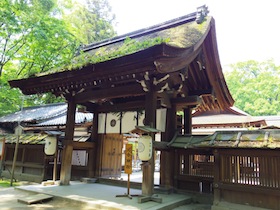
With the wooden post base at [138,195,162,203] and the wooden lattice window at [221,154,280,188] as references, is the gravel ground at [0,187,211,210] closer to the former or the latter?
the wooden post base at [138,195,162,203]

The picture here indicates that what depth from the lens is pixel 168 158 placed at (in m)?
7.26

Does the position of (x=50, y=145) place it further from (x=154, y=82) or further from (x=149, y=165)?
(x=154, y=82)

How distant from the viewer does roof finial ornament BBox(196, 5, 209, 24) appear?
6.98m

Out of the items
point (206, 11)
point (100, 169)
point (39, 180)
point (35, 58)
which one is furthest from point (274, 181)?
point (35, 58)

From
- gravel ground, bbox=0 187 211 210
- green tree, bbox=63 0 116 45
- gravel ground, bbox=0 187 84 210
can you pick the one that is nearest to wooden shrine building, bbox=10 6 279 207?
gravel ground, bbox=0 187 211 210

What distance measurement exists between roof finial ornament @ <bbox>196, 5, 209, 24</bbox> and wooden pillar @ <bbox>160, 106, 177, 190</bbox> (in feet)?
9.12

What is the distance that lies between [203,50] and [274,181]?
3.97 meters

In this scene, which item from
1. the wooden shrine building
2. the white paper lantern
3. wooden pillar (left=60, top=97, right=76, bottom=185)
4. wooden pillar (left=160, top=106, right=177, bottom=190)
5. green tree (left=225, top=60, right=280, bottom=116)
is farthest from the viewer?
green tree (left=225, top=60, right=280, bottom=116)

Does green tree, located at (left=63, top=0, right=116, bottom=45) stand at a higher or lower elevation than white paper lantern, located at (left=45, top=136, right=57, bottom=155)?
higher

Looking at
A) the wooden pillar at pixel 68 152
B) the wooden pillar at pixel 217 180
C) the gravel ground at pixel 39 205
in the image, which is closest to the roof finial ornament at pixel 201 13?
the wooden pillar at pixel 217 180

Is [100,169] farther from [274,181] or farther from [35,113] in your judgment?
[35,113]

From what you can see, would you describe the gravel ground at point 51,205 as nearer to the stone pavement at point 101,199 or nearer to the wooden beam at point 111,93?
the stone pavement at point 101,199

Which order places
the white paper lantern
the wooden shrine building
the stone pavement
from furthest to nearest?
the white paper lantern → the wooden shrine building → the stone pavement

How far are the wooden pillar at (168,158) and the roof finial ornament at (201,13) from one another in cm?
278
